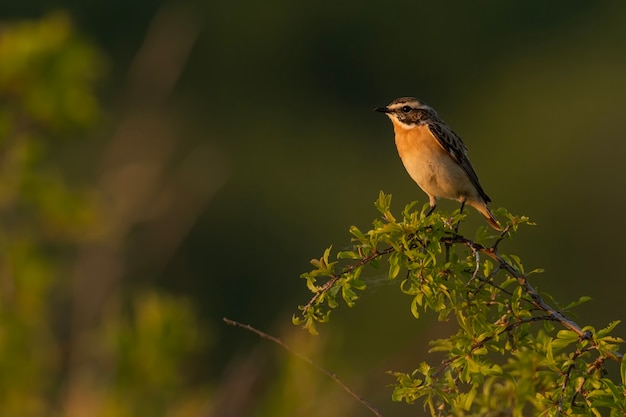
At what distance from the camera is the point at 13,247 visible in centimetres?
988

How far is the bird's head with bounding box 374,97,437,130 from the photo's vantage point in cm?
856

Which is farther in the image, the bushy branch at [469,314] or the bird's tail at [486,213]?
the bird's tail at [486,213]

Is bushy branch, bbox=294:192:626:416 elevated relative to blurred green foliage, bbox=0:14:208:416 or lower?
elevated

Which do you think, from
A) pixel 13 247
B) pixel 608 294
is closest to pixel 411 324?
pixel 608 294

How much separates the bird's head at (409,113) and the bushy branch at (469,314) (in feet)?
10.3

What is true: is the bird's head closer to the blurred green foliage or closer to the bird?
the bird

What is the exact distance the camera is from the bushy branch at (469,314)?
4789 mm

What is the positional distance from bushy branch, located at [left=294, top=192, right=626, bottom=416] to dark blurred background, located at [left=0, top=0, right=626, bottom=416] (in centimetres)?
18

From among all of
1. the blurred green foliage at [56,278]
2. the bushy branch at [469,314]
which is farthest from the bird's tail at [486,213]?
the blurred green foliage at [56,278]

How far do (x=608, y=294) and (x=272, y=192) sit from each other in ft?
45.6

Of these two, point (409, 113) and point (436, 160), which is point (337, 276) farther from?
point (409, 113)

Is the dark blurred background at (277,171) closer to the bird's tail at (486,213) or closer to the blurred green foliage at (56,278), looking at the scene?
the blurred green foliage at (56,278)

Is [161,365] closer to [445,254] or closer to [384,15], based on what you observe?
[445,254]

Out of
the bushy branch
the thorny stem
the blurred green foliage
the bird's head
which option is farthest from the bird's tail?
the thorny stem
